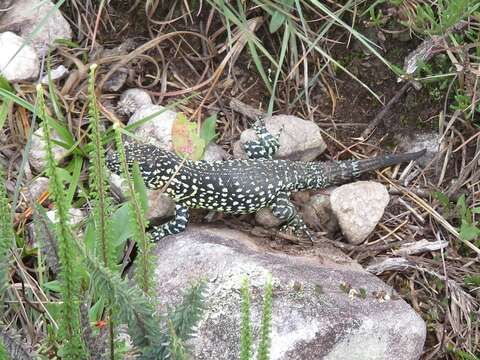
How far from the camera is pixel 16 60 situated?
13.6 ft

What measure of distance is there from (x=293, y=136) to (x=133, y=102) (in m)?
1.08

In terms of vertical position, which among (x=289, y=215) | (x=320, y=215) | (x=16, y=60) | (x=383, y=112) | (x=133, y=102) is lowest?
(x=320, y=215)

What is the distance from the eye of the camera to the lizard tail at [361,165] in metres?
4.34

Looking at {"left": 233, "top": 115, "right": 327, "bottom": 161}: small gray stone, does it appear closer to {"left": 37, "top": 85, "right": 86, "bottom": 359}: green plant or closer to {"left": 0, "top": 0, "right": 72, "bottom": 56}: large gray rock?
{"left": 0, "top": 0, "right": 72, "bottom": 56}: large gray rock

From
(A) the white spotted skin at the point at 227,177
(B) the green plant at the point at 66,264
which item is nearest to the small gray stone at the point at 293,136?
(A) the white spotted skin at the point at 227,177

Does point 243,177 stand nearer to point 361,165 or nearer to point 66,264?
point 361,165

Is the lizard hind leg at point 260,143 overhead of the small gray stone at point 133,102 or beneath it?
beneath

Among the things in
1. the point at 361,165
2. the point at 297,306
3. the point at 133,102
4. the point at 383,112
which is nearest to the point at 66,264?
the point at 297,306

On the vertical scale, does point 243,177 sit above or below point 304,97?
below

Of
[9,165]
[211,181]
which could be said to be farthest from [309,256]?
[9,165]

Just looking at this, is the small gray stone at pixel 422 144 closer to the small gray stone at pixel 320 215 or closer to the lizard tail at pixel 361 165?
the lizard tail at pixel 361 165

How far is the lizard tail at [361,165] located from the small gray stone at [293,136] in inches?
7.4

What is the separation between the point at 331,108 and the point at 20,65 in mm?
2057

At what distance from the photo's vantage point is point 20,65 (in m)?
4.18
